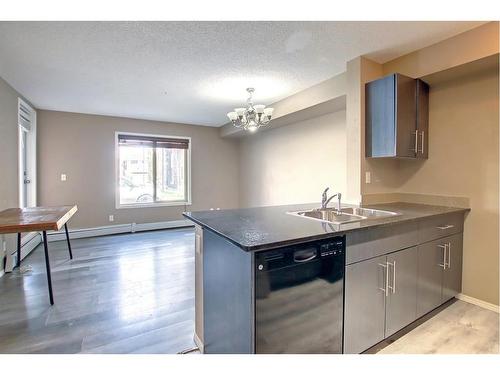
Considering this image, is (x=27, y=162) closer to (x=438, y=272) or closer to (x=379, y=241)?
(x=379, y=241)

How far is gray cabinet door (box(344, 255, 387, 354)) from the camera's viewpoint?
59.3 inches

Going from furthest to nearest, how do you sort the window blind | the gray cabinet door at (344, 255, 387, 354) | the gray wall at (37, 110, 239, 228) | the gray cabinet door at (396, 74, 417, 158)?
the window blind
the gray wall at (37, 110, 239, 228)
the gray cabinet door at (396, 74, 417, 158)
the gray cabinet door at (344, 255, 387, 354)

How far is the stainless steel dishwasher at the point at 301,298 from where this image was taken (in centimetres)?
118

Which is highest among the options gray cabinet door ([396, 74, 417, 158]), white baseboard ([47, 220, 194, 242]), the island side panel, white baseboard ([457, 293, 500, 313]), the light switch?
gray cabinet door ([396, 74, 417, 158])

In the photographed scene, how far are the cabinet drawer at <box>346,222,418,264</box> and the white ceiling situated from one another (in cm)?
159

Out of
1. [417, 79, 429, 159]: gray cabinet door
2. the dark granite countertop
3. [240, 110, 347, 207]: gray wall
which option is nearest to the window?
[240, 110, 347, 207]: gray wall

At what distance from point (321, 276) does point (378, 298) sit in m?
0.59

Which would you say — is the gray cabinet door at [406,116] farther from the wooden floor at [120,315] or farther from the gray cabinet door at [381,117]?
the wooden floor at [120,315]

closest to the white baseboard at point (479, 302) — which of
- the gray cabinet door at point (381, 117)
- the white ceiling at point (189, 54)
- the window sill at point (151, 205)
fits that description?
the gray cabinet door at point (381, 117)

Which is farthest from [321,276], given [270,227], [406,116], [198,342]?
[406,116]

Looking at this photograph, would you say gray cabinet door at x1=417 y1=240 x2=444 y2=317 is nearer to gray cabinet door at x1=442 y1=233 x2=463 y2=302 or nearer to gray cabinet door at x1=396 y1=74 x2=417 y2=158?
gray cabinet door at x1=442 y1=233 x2=463 y2=302

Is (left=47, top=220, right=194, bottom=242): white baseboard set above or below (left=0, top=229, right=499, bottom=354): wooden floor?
above

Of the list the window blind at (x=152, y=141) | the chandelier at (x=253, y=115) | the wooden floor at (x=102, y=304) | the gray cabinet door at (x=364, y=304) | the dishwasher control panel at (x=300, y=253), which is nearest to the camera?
the dishwasher control panel at (x=300, y=253)

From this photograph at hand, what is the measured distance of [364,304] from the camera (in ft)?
5.21
